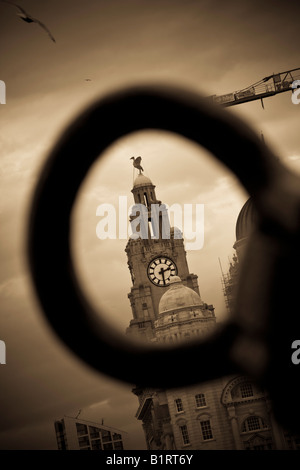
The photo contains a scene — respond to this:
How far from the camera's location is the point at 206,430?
211 ft

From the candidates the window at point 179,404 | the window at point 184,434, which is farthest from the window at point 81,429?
the window at point 184,434

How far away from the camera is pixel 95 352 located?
2.11 m

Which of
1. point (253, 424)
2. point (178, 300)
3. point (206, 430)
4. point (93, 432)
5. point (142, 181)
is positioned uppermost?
point (142, 181)

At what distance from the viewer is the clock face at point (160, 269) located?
9006 centimetres

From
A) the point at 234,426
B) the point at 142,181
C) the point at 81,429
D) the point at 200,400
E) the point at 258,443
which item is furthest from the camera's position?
the point at 142,181

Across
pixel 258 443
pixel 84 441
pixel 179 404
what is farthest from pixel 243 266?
pixel 84 441

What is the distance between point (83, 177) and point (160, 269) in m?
88.8

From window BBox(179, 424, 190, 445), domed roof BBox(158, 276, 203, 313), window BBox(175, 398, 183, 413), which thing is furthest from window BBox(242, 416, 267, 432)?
domed roof BBox(158, 276, 203, 313)

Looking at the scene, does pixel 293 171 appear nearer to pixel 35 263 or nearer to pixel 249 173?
pixel 249 173

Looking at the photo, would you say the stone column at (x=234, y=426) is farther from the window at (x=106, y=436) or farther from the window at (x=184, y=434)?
the window at (x=106, y=436)

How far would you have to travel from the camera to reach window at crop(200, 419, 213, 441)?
63956 mm

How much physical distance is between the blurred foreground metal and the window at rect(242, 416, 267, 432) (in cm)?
6422

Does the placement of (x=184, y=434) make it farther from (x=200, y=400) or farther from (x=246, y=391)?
(x=246, y=391)

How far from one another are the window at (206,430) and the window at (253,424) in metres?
2.89
